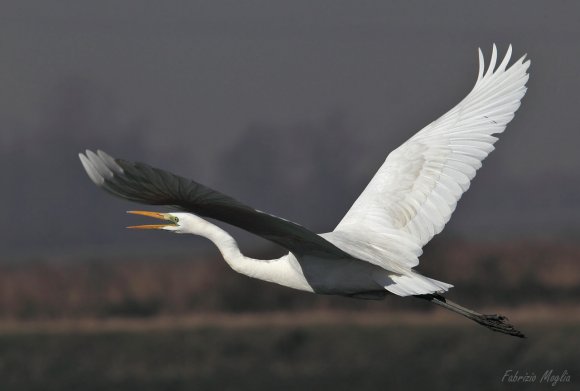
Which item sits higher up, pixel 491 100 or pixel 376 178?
pixel 491 100

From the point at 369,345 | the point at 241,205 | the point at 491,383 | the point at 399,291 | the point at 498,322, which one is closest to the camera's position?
the point at 241,205

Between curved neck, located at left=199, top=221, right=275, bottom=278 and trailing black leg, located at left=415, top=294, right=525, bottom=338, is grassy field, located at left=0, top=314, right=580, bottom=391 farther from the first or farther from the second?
curved neck, located at left=199, top=221, right=275, bottom=278

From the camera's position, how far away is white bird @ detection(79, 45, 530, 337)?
8162 millimetres

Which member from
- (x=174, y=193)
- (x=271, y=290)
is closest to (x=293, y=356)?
(x=271, y=290)

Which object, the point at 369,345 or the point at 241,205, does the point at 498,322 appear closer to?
the point at 241,205

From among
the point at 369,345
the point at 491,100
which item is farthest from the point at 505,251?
the point at 491,100

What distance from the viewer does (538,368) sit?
15781 millimetres

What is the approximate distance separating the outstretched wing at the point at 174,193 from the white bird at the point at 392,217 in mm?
12

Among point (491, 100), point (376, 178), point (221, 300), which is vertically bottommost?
point (221, 300)

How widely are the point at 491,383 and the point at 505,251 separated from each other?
4490 millimetres

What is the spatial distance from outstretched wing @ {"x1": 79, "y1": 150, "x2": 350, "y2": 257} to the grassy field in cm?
821
